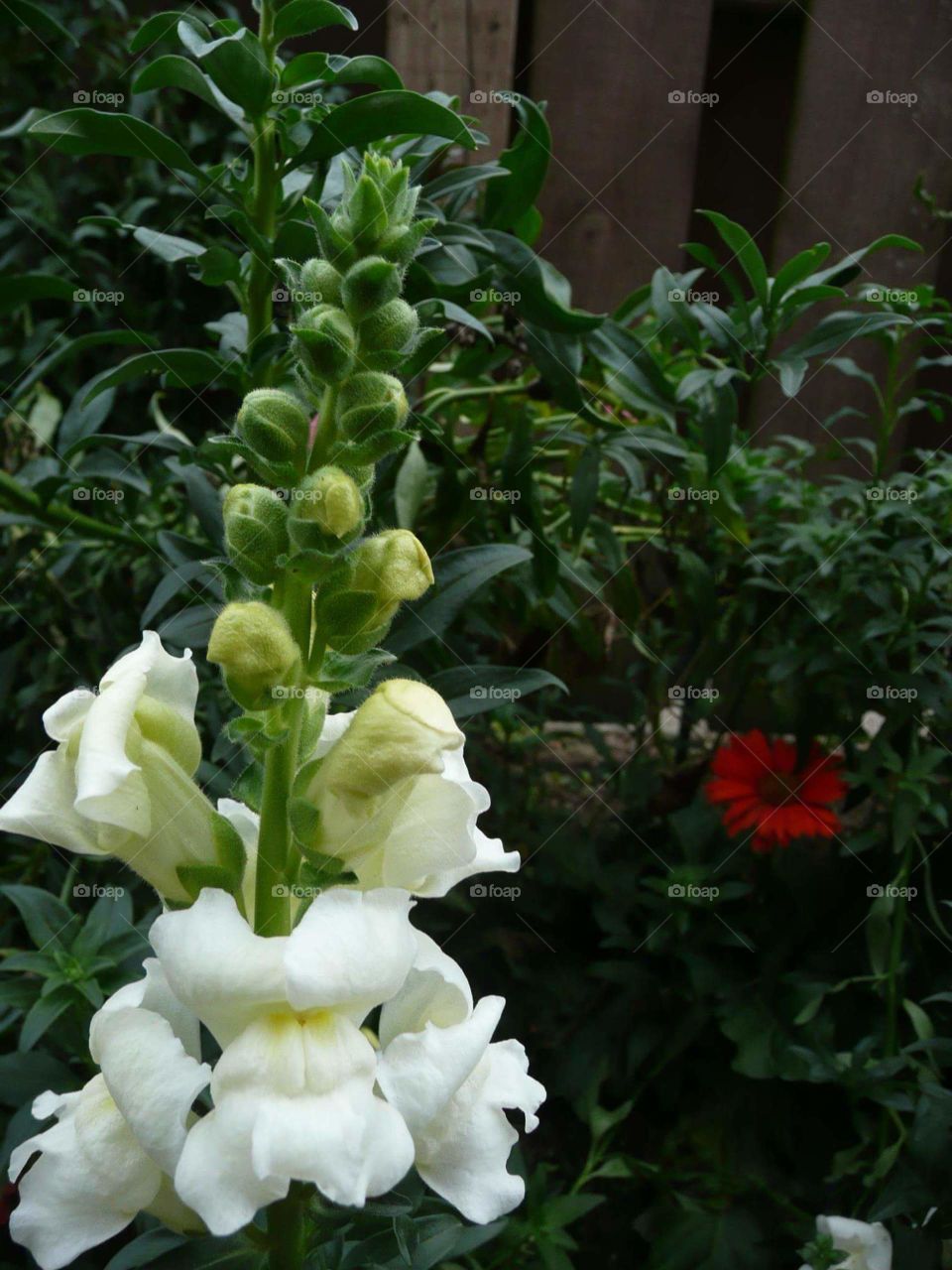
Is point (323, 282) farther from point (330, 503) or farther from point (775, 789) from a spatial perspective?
point (775, 789)

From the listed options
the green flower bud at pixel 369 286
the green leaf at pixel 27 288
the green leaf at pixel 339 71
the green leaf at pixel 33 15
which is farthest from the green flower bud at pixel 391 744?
the green leaf at pixel 33 15

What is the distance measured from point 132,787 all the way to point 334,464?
0.21 metres

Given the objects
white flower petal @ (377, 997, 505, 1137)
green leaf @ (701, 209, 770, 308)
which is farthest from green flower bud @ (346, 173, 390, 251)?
green leaf @ (701, 209, 770, 308)

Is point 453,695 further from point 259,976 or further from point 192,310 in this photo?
point 192,310

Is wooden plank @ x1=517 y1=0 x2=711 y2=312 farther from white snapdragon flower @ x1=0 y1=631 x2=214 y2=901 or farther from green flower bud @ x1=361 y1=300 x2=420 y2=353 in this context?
white snapdragon flower @ x1=0 y1=631 x2=214 y2=901

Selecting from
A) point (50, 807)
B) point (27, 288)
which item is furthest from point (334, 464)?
point (27, 288)

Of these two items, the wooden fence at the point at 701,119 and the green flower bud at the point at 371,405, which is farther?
the wooden fence at the point at 701,119

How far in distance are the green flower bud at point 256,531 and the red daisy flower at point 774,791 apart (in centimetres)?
83

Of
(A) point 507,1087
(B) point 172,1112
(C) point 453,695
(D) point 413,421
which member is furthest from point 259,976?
(D) point 413,421

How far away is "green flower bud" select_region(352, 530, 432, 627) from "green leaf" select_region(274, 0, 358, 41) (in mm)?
510

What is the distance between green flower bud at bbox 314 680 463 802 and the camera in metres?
0.62

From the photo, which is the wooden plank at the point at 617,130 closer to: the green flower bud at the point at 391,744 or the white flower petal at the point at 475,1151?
the green flower bud at the point at 391,744

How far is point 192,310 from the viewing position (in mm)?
1771

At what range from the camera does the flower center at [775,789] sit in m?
1.35
